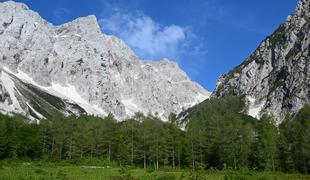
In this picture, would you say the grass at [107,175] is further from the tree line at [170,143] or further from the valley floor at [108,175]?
the tree line at [170,143]

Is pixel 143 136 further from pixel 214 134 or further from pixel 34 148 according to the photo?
pixel 34 148

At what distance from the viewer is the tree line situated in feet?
257

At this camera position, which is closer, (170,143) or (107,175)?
(107,175)

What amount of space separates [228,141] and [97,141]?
34819mm

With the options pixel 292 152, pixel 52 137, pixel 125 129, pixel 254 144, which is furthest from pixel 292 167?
pixel 52 137

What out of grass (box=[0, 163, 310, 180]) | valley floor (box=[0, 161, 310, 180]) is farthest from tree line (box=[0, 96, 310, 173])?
grass (box=[0, 163, 310, 180])

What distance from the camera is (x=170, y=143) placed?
288ft

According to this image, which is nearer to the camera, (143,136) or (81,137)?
(143,136)

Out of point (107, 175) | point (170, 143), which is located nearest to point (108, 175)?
point (107, 175)

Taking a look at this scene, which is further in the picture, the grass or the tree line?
the tree line

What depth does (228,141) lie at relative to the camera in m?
78.1

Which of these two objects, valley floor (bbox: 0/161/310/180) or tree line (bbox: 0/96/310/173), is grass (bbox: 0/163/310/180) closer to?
valley floor (bbox: 0/161/310/180)

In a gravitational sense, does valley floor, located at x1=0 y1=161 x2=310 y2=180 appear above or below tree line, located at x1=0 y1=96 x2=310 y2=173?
below

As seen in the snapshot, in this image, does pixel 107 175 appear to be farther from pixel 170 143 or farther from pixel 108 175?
pixel 170 143
